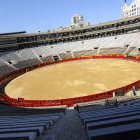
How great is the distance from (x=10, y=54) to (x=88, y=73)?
1458 inches

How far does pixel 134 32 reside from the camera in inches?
3051

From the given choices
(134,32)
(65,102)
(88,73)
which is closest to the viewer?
(65,102)

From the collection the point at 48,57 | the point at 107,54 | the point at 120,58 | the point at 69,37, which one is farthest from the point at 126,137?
the point at 69,37

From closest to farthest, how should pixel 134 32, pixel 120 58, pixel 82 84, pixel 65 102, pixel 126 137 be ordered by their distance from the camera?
pixel 126 137, pixel 65 102, pixel 82 84, pixel 120 58, pixel 134 32

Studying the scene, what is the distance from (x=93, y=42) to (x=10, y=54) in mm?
30388

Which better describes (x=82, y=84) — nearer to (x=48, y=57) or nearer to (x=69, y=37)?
(x=48, y=57)

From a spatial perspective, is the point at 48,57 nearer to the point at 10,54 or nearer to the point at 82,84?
the point at 10,54

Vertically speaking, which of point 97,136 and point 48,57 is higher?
point 97,136

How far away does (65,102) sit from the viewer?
32094 mm

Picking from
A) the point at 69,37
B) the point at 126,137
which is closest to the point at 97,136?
the point at 126,137

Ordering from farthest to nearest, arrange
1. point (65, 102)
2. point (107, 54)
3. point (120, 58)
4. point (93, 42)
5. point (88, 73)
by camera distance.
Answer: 1. point (93, 42)
2. point (107, 54)
3. point (120, 58)
4. point (88, 73)
5. point (65, 102)

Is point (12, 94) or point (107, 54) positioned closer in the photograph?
point (12, 94)

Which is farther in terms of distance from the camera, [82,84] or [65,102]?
[82,84]

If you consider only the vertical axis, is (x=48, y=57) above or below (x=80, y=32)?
below
